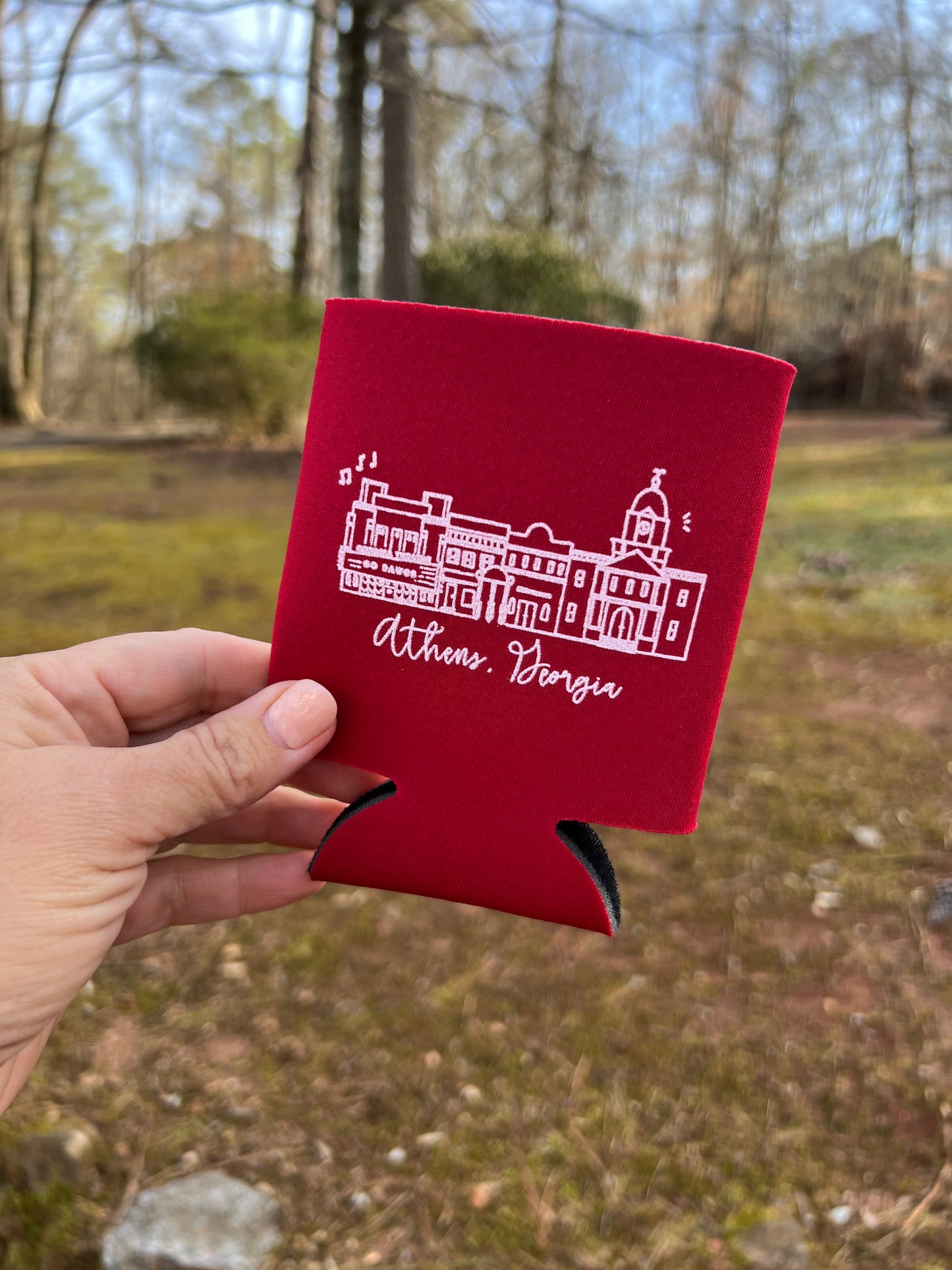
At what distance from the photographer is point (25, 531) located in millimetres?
4977

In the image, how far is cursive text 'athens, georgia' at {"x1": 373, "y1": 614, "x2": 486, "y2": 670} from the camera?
1032 mm

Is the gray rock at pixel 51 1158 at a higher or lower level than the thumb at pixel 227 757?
lower

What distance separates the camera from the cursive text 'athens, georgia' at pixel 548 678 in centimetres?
102

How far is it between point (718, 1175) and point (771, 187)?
8.52 metres

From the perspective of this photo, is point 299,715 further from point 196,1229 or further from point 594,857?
point 196,1229

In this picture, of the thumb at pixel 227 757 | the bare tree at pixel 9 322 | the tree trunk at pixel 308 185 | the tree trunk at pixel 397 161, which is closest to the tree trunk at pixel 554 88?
the tree trunk at pixel 397 161

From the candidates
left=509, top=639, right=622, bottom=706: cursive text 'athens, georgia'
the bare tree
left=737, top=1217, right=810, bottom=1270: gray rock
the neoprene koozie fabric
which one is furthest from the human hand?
the bare tree

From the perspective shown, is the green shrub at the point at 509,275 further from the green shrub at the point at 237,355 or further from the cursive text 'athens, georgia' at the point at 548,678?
the cursive text 'athens, georgia' at the point at 548,678

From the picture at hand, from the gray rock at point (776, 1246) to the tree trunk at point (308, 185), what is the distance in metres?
7.58

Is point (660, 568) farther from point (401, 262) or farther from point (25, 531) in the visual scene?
point (401, 262)

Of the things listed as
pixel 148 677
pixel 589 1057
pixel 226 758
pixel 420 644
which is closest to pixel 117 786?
pixel 226 758

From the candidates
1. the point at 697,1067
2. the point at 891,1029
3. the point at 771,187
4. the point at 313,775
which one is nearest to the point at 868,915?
the point at 891,1029

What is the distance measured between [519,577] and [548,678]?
12 centimetres

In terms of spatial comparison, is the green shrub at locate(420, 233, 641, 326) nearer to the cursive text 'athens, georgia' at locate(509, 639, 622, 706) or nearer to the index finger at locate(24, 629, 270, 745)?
the index finger at locate(24, 629, 270, 745)
